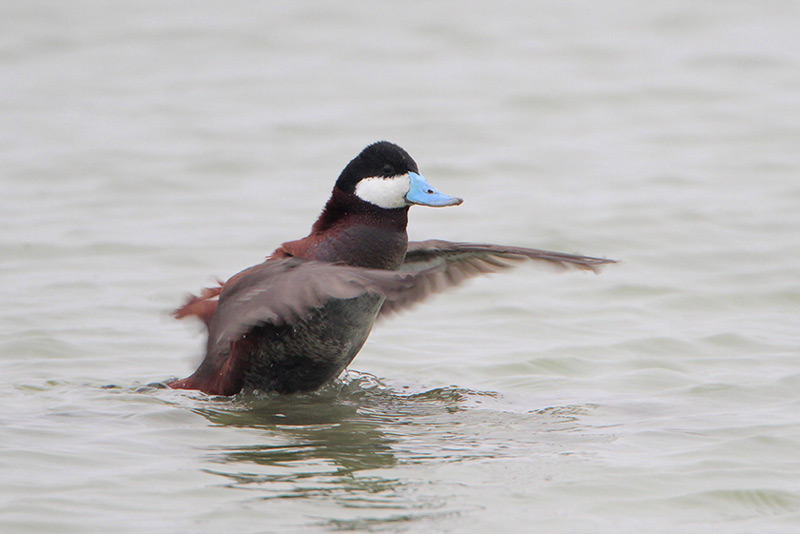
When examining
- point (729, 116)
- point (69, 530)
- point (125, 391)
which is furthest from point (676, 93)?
point (69, 530)

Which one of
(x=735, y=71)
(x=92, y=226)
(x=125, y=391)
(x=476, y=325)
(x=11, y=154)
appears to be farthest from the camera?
(x=735, y=71)

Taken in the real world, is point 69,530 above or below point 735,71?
below

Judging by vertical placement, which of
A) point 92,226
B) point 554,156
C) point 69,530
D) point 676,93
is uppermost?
→ point 676,93

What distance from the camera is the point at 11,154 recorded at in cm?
1184

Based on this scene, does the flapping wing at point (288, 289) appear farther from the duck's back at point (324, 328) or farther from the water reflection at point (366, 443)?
the water reflection at point (366, 443)

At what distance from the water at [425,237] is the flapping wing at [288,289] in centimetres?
57

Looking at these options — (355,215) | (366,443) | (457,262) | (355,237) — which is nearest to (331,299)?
(355,237)

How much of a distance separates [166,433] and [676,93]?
31.6 feet

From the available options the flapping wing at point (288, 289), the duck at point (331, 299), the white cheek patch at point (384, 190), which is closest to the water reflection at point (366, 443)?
the duck at point (331, 299)

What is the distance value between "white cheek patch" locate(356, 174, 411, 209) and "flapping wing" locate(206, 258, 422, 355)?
25.1 inches

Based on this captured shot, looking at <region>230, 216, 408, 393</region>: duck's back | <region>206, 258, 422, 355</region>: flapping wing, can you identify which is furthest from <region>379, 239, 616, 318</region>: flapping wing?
<region>206, 258, 422, 355</region>: flapping wing

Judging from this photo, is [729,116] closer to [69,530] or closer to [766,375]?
[766,375]

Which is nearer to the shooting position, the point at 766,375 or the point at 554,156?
the point at 766,375

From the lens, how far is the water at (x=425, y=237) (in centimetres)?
491
